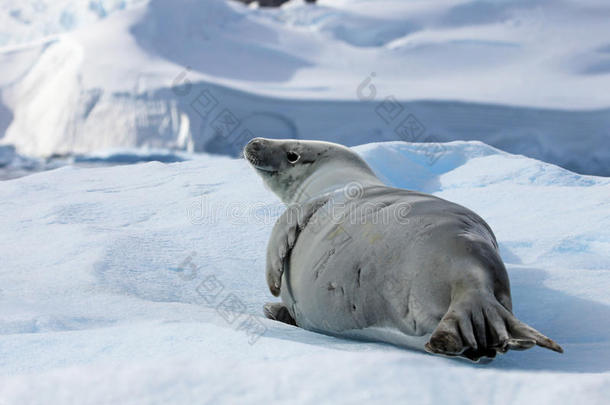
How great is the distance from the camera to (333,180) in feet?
7.95

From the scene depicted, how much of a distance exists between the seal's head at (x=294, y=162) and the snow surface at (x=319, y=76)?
311 inches

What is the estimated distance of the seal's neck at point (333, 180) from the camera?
2.35m

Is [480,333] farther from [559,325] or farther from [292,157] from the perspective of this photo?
[292,157]

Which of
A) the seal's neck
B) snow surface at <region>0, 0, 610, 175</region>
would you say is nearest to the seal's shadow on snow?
the seal's neck

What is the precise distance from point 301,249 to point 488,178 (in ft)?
7.43

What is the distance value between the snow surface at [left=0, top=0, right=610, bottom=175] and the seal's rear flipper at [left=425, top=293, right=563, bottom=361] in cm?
937

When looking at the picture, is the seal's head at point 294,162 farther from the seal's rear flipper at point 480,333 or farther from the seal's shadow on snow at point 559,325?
the seal's rear flipper at point 480,333

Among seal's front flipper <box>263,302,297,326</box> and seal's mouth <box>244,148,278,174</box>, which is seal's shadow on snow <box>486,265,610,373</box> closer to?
seal's front flipper <box>263,302,297,326</box>

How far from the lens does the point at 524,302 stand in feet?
6.37

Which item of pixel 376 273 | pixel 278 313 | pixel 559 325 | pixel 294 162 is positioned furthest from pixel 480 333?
pixel 294 162

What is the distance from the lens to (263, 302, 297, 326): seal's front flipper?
2088 mm

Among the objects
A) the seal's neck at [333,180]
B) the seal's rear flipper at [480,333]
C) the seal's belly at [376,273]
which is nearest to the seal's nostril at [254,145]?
the seal's neck at [333,180]

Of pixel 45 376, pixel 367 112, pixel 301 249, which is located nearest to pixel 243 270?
pixel 301 249

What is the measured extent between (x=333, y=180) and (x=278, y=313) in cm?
59
